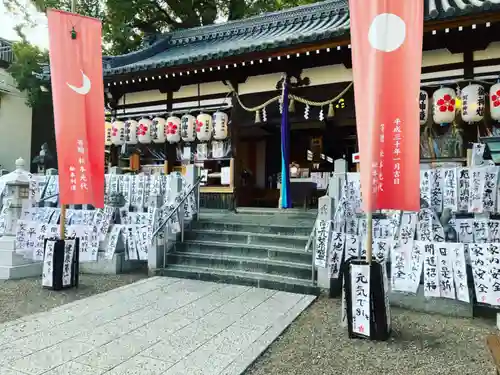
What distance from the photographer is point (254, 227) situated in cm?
767

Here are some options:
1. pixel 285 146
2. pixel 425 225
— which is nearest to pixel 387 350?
pixel 425 225

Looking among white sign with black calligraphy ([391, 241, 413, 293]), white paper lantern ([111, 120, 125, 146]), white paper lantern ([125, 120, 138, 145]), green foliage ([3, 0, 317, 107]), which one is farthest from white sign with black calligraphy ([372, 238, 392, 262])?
green foliage ([3, 0, 317, 107])

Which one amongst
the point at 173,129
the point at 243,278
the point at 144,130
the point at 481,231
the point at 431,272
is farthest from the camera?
the point at 144,130

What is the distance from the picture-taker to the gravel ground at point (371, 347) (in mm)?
3486

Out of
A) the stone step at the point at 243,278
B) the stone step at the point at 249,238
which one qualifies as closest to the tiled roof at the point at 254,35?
the stone step at the point at 249,238

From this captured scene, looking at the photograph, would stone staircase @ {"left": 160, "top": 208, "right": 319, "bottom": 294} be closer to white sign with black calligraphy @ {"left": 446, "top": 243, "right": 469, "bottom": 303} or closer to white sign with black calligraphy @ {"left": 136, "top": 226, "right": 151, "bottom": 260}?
white sign with black calligraphy @ {"left": 136, "top": 226, "right": 151, "bottom": 260}

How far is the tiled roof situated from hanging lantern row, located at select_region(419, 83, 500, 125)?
1.60 meters

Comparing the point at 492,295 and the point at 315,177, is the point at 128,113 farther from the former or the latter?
the point at 492,295

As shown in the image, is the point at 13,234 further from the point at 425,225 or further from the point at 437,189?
the point at 437,189

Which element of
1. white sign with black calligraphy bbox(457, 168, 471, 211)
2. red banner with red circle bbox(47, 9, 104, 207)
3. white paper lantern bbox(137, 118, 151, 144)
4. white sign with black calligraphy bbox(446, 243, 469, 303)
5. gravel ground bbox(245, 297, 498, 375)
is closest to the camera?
gravel ground bbox(245, 297, 498, 375)

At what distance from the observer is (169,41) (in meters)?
14.6

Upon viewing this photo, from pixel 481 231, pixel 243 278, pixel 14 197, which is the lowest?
pixel 243 278

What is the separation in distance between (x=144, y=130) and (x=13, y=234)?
503cm

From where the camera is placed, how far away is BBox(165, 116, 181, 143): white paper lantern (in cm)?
1079
